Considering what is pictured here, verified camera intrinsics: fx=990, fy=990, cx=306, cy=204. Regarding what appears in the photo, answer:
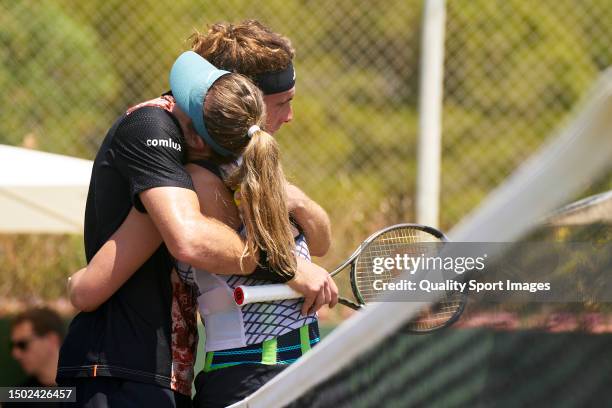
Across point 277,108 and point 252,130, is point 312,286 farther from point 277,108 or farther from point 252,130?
point 277,108

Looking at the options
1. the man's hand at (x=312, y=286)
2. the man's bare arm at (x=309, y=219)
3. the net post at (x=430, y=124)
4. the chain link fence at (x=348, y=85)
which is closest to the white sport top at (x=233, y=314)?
the man's hand at (x=312, y=286)

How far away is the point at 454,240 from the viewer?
1.14 metres

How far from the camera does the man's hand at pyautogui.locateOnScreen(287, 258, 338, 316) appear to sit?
83.4 inches

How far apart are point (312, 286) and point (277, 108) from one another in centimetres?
47

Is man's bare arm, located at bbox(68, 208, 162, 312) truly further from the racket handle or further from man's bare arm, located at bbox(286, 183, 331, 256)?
man's bare arm, located at bbox(286, 183, 331, 256)

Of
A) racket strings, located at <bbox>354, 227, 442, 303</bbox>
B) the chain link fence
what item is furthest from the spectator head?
racket strings, located at <bbox>354, 227, 442, 303</bbox>

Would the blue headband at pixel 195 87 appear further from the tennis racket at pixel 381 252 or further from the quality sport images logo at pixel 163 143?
the tennis racket at pixel 381 252

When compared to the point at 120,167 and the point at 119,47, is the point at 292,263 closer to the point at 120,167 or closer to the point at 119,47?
the point at 120,167

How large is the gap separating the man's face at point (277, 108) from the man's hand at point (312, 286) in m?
0.37

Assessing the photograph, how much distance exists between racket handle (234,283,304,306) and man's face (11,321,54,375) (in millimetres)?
2365

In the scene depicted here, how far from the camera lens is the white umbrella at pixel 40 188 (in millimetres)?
4781

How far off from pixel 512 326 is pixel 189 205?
38.9 inches

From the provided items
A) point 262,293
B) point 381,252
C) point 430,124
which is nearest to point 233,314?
point 262,293

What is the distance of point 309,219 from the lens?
2.28m
